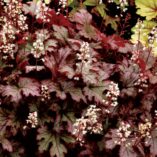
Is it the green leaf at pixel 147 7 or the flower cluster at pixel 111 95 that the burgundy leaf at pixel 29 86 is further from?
the green leaf at pixel 147 7

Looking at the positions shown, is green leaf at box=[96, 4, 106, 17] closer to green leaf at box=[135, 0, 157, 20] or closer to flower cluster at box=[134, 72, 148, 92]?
green leaf at box=[135, 0, 157, 20]

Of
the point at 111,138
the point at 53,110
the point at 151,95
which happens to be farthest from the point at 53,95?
the point at 151,95

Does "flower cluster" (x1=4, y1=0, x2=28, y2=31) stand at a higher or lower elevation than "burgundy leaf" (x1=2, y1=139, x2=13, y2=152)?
higher

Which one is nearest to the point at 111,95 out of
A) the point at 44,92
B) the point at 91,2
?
the point at 44,92

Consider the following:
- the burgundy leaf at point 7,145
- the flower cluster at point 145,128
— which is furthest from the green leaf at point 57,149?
the flower cluster at point 145,128

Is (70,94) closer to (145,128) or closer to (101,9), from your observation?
(145,128)

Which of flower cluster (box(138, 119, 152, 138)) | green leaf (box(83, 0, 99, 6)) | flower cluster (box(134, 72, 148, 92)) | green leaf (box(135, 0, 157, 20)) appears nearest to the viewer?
flower cluster (box(138, 119, 152, 138))

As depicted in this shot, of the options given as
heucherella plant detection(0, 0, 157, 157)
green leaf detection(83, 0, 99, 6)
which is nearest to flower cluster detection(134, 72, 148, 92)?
heucherella plant detection(0, 0, 157, 157)
